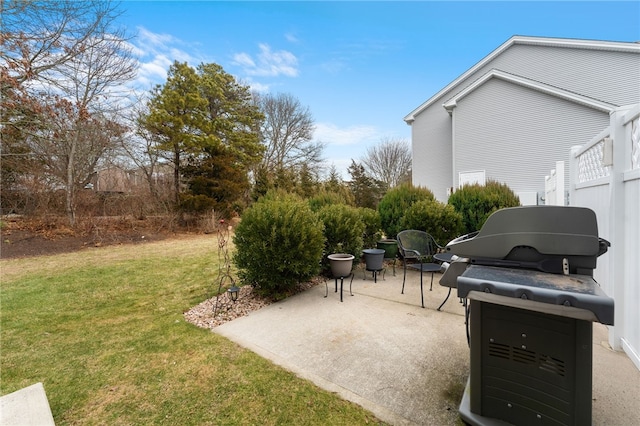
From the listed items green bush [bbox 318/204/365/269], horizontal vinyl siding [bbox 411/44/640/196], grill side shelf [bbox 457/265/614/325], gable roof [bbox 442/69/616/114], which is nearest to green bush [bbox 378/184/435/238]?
green bush [bbox 318/204/365/269]

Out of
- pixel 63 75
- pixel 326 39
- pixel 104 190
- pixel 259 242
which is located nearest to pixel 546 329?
pixel 259 242

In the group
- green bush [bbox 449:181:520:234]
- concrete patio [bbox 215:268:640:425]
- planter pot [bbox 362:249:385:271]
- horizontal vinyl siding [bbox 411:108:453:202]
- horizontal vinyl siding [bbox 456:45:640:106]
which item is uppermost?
horizontal vinyl siding [bbox 456:45:640:106]

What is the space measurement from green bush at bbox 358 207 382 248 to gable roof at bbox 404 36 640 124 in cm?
791

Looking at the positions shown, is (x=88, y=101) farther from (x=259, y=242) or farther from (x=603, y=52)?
(x=603, y=52)

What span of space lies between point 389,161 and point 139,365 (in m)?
21.0

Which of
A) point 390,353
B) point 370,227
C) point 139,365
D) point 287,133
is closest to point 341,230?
point 370,227

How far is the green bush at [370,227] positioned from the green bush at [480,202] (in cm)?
162

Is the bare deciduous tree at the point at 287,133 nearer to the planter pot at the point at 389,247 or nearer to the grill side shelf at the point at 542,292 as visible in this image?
the planter pot at the point at 389,247

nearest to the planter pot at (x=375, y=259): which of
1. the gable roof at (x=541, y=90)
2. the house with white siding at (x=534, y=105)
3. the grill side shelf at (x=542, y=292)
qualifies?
the grill side shelf at (x=542, y=292)

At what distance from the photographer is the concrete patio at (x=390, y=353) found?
1.70 m

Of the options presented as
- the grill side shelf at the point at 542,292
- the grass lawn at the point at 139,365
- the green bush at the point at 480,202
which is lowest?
the grass lawn at the point at 139,365

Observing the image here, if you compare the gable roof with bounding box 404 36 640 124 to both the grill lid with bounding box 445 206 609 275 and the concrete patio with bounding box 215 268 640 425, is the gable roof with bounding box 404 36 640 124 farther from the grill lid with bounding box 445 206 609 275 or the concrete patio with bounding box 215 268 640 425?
the grill lid with bounding box 445 206 609 275

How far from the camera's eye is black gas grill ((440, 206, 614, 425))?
1.17 metres

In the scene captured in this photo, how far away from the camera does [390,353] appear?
2316mm
